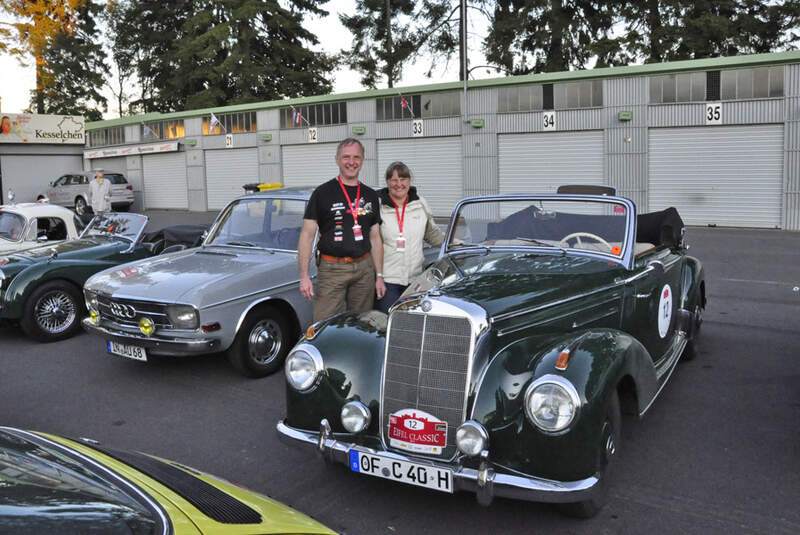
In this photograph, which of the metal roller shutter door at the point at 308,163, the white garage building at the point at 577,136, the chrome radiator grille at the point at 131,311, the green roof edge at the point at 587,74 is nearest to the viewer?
the chrome radiator grille at the point at 131,311

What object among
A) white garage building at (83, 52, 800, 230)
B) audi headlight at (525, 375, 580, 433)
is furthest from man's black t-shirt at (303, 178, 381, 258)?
white garage building at (83, 52, 800, 230)

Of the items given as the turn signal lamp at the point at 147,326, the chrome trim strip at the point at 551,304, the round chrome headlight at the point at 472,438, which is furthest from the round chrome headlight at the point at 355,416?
the turn signal lamp at the point at 147,326

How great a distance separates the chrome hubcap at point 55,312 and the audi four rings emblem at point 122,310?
7.31ft

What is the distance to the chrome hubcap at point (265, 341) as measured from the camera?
242 inches

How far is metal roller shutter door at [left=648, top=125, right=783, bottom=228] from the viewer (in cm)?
2084

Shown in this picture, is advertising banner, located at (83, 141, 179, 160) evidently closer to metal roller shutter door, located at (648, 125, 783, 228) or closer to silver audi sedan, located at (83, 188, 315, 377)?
metal roller shutter door, located at (648, 125, 783, 228)

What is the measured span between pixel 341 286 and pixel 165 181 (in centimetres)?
3377

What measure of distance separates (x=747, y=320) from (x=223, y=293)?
19.8 feet

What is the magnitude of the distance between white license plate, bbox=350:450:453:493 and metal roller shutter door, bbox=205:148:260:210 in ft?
97.9

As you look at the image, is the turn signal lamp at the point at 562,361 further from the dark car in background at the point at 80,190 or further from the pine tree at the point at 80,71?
the pine tree at the point at 80,71

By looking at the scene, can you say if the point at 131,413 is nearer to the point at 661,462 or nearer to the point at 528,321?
the point at 528,321

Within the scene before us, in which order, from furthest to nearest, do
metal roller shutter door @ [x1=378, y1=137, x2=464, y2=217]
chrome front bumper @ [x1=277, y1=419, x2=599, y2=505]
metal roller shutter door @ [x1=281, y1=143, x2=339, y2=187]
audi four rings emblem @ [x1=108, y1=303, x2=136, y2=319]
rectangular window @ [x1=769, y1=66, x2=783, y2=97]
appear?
metal roller shutter door @ [x1=281, y1=143, x2=339, y2=187] < metal roller shutter door @ [x1=378, y1=137, x2=464, y2=217] < rectangular window @ [x1=769, y1=66, x2=783, y2=97] < audi four rings emblem @ [x1=108, y1=303, x2=136, y2=319] < chrome front bumper @ [x1=277, y1=419, x2=599, y2=505]

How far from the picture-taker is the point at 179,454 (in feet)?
14.9

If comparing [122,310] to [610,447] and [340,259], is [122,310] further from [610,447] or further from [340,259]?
[610,447]
